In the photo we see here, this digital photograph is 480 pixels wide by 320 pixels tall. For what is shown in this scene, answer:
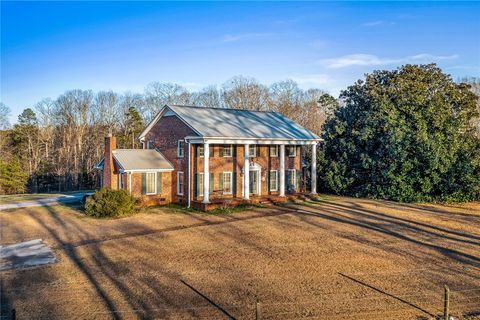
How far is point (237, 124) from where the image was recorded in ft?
100

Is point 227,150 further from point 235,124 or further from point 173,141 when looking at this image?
point 173,141

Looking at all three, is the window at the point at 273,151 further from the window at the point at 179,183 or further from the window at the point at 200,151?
the window at the point at 179,183

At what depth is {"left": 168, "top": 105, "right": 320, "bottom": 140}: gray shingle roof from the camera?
27875 mm

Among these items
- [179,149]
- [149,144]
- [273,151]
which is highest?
[149,144]

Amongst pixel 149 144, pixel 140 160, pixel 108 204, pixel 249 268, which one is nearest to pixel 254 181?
pixel 140 160

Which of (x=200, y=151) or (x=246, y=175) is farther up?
(x=200, y=151)

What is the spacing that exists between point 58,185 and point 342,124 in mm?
39141

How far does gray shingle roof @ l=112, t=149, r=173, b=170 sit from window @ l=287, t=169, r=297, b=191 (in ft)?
34.3

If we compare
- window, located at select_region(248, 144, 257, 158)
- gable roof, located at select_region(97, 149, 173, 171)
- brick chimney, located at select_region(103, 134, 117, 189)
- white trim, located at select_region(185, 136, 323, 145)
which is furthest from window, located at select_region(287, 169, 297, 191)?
brick chimney, located at select_region(103, 134, 117, 189)

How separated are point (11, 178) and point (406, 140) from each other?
139 ft

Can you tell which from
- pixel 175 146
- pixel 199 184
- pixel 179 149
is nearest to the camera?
pixel 199 184

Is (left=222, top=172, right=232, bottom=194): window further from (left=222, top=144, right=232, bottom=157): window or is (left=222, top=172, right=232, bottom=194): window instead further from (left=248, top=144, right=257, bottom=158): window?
(left=248, top=144, right=257, bottom=158): window

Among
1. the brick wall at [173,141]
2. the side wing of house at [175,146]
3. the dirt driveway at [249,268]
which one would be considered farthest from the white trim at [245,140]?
the dirt driveway at [249,268]

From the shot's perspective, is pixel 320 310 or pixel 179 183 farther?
pixel 179 183
